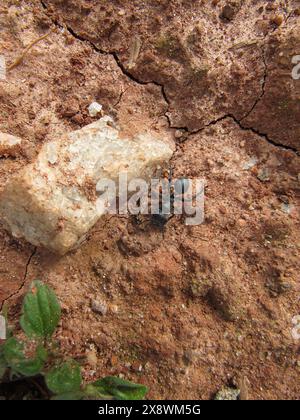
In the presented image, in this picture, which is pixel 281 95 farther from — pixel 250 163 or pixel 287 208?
pixel 287 208

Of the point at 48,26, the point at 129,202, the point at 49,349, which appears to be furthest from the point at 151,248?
the point at 48,26

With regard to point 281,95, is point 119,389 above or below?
below

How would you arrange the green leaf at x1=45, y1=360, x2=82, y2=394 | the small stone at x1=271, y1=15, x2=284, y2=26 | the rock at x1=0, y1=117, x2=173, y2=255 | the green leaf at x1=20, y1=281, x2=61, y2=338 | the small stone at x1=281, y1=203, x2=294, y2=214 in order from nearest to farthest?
the green leaf at x1=45, y1=360, x2=82, y2=394 → the green leaf at x1=20, y1=281, x2=61, y2=338 → the rock at x1=0, y1=117, x2=173, y2=255 → the small stone at x1=281, y1=203, x2=294, y2=214 → the small stone at x1=271, y1=15, x2=284, y2=26

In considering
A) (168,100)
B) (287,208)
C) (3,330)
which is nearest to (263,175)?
(287,208)

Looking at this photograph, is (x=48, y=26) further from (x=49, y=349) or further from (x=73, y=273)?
(x=49, y=349)

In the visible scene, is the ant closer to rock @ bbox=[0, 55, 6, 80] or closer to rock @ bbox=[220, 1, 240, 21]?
rock @ bbox=[220, 1, 240, 21]

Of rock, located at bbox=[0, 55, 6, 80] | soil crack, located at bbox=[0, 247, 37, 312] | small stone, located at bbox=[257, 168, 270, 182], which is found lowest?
soil crack, located at bbox=[0, 247, 37, 312]

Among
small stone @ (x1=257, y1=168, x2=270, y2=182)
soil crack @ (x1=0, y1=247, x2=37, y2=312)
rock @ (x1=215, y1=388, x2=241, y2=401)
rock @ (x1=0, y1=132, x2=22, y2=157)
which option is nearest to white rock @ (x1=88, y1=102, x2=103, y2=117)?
rock @ (x1=0, y1=132, x2=22, y2=157)
